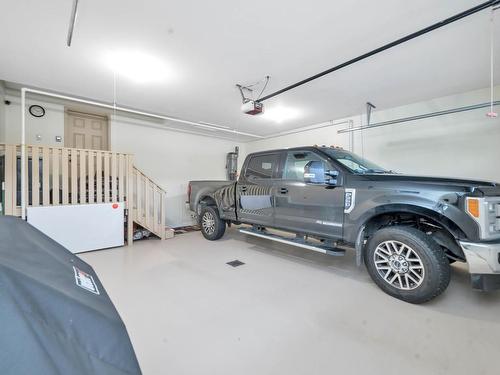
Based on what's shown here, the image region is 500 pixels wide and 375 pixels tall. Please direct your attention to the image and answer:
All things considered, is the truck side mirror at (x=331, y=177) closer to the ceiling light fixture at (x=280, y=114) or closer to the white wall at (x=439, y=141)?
the ceiling light fixture at (x=280, y=114)

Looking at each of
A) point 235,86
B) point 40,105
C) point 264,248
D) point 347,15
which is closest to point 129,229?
point 264,248

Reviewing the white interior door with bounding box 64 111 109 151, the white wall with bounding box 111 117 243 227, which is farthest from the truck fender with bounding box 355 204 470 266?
the white interior door with bounding box 64 111 109 151

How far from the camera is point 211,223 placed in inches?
188

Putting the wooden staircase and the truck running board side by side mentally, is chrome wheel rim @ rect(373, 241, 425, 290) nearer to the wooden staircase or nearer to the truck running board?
the truck running board

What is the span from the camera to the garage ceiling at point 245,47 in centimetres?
213

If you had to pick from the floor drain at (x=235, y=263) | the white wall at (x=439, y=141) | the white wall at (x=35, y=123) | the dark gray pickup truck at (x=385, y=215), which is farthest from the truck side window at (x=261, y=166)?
the white wall at (x=35, y=123)

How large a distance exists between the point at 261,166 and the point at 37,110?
459cm

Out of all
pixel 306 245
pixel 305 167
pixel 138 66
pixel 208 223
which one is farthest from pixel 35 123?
pixel 306 245

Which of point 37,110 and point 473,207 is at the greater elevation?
point 37,110

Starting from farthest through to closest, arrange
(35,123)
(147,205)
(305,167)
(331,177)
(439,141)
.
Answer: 1. (147,205)
2. (35,123)
3. (439,141)
4. (305,167)
5. (331,177)

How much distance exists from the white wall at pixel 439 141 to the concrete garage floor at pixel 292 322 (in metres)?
2.03

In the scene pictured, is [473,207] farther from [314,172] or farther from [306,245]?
[306,245]

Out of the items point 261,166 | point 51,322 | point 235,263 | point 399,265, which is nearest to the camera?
point 51,322

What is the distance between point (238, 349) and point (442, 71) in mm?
4340
